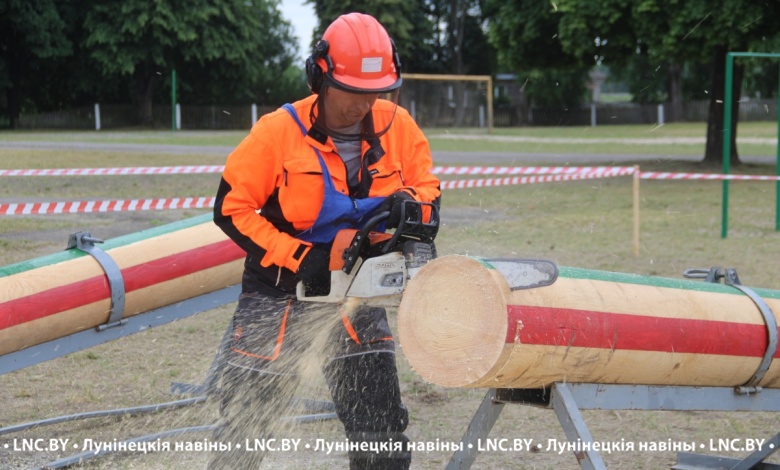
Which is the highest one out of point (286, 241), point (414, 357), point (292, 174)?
point (292, 174)

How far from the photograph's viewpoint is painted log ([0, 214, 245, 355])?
161 inches

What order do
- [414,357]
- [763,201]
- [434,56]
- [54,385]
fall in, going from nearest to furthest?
[414,357] < [54,385] < [763,201] < [434,56]

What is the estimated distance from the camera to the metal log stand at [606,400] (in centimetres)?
294

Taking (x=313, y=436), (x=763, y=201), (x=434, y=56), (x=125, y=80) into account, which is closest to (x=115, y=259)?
(x=313, y=436)

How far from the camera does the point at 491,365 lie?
2.78m

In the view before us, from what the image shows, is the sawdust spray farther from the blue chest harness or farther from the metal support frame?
the metal support frame

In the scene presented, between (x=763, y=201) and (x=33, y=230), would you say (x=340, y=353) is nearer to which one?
(x=33, y=230)

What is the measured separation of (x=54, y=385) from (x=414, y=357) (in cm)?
318

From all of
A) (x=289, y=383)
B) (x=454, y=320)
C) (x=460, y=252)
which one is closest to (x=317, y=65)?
(x=454, y=320)

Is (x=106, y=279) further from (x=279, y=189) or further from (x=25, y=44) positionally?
(x=25, y=44)

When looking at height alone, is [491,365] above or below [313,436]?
above

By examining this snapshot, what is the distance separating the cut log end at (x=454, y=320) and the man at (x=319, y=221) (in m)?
0.30

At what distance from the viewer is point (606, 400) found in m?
3.14

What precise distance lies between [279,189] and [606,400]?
1290mm
